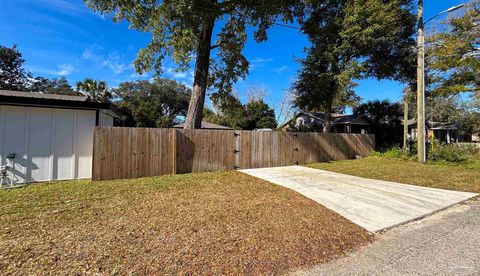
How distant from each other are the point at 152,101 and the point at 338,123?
28.5 m

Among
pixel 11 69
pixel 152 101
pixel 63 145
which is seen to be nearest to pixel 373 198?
pixel 63 145

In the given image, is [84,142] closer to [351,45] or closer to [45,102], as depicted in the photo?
[45,102]

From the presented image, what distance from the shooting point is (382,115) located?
67.8 ft

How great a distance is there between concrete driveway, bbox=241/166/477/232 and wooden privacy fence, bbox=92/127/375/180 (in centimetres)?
246

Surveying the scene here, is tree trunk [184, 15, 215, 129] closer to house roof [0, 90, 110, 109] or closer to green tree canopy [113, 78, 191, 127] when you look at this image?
house roof [0, 90, 110, 109]

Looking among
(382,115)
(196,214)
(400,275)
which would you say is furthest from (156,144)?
(382,115)

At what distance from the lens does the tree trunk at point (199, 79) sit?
10.4 m

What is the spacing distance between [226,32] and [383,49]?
36.9 feet

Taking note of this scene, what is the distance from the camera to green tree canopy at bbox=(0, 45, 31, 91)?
2661cm

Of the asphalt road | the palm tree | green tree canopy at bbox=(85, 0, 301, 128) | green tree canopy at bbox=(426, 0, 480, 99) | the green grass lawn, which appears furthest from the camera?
the palm tree

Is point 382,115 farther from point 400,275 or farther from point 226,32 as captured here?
point 400,275

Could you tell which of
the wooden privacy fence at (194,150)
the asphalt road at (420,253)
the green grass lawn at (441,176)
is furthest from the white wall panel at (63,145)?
the green grass lawn at (441,176)

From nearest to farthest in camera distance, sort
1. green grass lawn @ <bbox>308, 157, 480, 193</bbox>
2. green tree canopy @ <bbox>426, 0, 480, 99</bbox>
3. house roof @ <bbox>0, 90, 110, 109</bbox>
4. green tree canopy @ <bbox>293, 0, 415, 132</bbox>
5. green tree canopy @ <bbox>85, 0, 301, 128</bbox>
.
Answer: house roof @ <bbox>0, 90, 110, 109</bbox>, green grass lawn @ <bbox>308, 157, 480, 193</bbox>, green tree canopy @ <bbox>85, 0, 301, 128</bbox>, green tree canopy @ <bbox>293, 0, 415, 132</bbox>, green tree canopy @ <bbox>426, 0, 480, 99</bbox>

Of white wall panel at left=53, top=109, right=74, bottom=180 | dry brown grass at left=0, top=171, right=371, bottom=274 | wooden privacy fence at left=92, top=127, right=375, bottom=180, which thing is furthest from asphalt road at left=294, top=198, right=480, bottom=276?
white wall panel at left=53, top=109, right=74, bottom=180
